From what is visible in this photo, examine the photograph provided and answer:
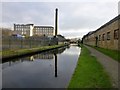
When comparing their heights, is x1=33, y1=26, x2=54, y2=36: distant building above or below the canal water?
above

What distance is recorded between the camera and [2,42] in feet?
101

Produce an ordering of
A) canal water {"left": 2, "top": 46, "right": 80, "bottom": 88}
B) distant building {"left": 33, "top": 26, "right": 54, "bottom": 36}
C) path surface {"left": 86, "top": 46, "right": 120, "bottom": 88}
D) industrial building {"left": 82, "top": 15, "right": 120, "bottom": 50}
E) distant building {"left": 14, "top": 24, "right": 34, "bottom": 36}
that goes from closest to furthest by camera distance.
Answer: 1. path surface {"left": 86, "top": 46, "right": 120, "bottom": 88}
2. canal water {"left": 2, "top": 46, "right": 80, "bottom": 88}
3. industrial building {"left": 82, "top": 15, "right": 120, "bottom": 50}
4. distant building {"left": 14, "top": 24, "right": 34, "bottom": 36}
5. distant building {"left": 33, "top": 26, "right": 54, "bottom": 36}

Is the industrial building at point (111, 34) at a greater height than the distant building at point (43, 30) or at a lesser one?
lesser

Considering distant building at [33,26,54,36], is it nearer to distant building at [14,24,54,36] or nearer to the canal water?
distant building at [14,24,54,36]

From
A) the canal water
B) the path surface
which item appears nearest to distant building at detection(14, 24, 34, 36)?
the canal water

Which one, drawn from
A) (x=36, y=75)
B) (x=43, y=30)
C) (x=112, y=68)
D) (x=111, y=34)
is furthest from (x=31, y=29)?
(x=112, y=68)

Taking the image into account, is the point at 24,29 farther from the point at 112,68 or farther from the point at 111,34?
the point at 112,68

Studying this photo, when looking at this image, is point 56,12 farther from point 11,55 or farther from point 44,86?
point 44,86

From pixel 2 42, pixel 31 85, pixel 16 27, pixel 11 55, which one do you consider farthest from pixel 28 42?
pixel 16 27

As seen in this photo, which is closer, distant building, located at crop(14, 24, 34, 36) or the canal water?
the canal water

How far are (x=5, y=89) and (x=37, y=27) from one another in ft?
493

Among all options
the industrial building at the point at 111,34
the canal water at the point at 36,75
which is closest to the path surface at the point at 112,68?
the canal water at the point at 36,75

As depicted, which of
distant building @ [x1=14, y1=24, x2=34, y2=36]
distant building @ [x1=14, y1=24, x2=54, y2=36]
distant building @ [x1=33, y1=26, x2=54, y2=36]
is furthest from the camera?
distant building @ [x1=33, y1=26, x2=54, y2=36]

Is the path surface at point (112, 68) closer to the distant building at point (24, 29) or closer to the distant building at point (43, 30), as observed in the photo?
the distant building at point (24, 29)
